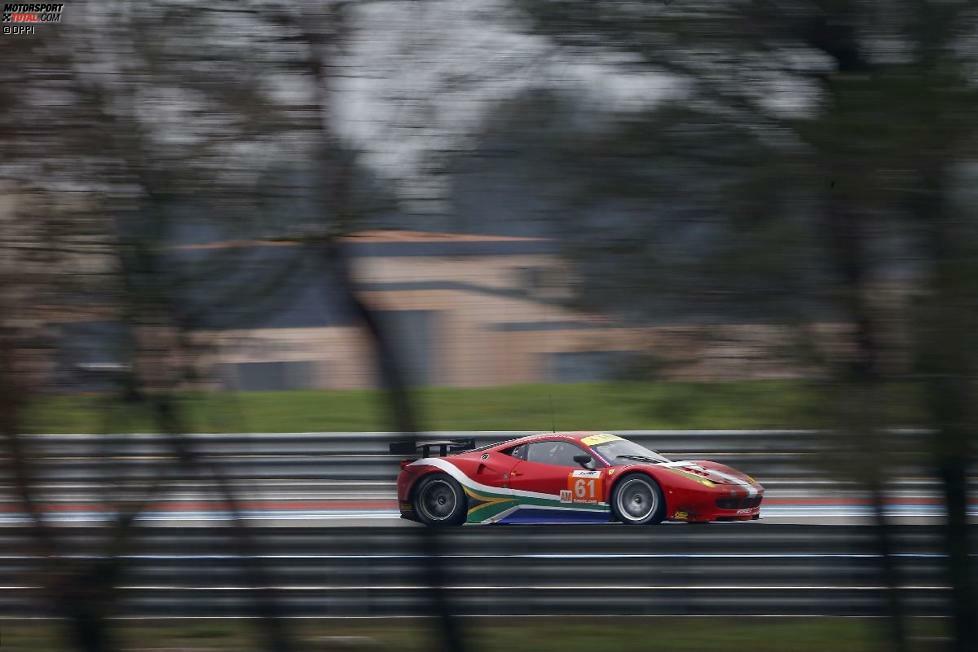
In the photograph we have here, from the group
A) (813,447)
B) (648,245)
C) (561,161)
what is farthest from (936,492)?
(561,161)

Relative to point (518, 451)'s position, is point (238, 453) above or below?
below

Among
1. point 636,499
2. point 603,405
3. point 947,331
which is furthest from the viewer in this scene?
point 636,499

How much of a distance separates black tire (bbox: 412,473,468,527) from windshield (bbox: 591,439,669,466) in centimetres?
140

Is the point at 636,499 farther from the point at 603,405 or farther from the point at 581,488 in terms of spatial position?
the point at 603,405

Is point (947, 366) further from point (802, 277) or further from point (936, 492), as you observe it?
point (936, 492)

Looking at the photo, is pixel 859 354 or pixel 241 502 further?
pixel 241 502

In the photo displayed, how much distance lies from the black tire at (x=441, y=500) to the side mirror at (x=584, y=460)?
1.15 metres

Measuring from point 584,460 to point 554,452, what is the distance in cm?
31

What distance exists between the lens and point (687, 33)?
475cm

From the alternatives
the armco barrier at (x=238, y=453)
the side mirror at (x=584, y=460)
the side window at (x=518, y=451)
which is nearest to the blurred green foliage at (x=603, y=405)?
the armco barrier at (x=238, y=453)

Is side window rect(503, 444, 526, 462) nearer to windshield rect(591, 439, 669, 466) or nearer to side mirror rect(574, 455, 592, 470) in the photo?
side mirror rect(574, 455, 592, 470)

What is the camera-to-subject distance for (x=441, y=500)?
33.6ft

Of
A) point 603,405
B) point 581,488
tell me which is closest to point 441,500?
point 581,488

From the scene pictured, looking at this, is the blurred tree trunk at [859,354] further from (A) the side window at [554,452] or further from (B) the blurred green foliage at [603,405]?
(A) the side window at [554,452]
